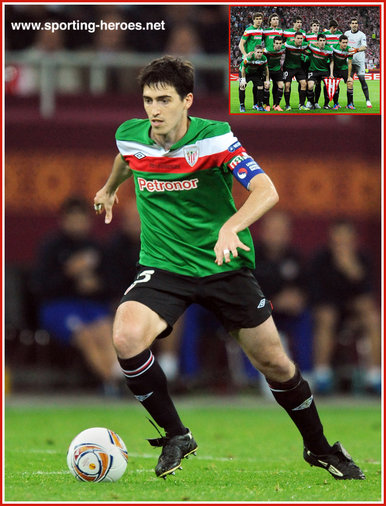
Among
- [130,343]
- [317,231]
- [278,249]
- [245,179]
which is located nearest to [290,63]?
[245,179]

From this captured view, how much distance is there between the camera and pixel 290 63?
805cm

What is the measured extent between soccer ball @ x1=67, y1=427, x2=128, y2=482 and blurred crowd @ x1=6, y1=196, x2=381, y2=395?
6.42 meters

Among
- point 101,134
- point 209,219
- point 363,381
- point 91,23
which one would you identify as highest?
point 91,23

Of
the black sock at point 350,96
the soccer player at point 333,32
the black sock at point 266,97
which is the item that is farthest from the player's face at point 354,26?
the black sock at point 266,97

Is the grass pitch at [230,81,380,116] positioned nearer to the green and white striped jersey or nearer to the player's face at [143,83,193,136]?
the green and white striped jersey

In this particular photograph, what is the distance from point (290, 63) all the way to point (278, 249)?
253 inches

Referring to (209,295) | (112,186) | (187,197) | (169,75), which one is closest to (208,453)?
(209,295)

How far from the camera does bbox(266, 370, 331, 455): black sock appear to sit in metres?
7.45

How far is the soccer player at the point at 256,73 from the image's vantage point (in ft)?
26.5

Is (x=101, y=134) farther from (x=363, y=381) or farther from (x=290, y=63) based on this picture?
(x=290, y=63)

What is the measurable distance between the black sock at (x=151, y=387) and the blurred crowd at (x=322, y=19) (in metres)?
2.57

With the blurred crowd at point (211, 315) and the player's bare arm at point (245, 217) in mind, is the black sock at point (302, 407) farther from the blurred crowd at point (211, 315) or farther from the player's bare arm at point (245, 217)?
the blurred crowd at point (211, 315)

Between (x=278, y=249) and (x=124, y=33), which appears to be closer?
(x=278, y=249)

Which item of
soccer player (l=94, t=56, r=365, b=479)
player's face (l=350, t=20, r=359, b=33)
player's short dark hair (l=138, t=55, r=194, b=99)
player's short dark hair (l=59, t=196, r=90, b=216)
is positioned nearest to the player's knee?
soccer player (l=94, t=56, r=365, b=479)
